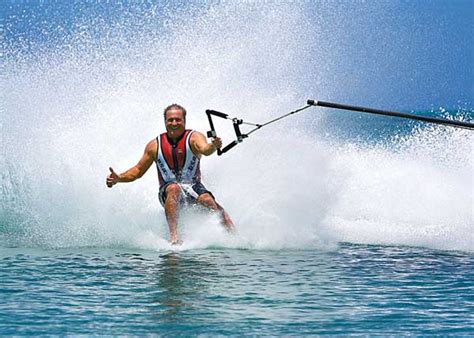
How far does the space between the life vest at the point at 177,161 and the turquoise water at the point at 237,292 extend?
108 centimetres

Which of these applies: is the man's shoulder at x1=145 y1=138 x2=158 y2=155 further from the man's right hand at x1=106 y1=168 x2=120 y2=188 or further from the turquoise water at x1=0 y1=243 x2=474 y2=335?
the turquoise water at x1=0 y1=243 x2=474 y2=335

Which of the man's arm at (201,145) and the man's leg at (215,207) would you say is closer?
the man's arm at (201,145)

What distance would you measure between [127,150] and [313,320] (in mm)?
8134

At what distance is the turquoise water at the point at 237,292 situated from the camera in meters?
8.05

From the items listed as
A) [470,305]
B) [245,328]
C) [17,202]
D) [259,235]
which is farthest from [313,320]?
[17,202]

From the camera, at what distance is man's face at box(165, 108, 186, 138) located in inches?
489

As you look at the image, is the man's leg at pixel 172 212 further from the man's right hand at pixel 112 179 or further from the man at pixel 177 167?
the man's right hand at pixel 112 179

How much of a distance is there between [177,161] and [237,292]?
3.50m

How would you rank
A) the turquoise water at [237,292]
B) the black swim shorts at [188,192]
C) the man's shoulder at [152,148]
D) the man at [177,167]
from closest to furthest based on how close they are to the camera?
1. the turquoise water at [237,292]
2. the man at [177,167]
3. the black swim shorts at [188,192]
4. the man's shoulder at [152,148]

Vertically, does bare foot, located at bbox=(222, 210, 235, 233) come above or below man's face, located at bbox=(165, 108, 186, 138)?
below

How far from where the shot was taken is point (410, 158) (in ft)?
59.3

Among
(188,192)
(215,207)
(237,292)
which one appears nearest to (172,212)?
(188,192)

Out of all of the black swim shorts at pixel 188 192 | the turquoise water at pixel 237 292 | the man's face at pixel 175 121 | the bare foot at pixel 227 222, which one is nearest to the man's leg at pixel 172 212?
the black swim shorts at pixel 188 192

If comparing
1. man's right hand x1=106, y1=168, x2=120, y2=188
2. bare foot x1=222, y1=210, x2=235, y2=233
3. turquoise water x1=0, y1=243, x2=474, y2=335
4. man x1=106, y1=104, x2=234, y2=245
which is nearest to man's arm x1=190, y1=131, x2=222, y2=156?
man x1=106, y1=104, x2=234, y2=245
